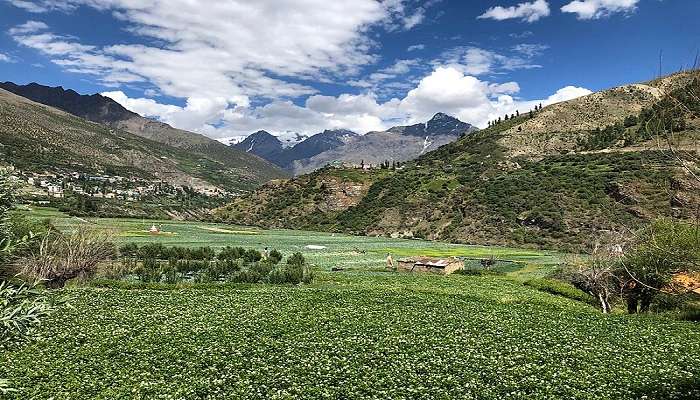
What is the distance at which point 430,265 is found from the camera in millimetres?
84688

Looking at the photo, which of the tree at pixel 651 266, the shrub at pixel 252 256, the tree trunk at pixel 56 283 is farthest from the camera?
the shrub at pixel 252 256

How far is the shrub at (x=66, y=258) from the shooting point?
54000 mm

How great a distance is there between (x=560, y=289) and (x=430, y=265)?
1006 inches

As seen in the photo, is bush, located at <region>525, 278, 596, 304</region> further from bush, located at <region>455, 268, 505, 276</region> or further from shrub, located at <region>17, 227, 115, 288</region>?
shrub, located at <region>17, 227, 115, 288</region>

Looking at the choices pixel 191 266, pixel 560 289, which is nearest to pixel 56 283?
pixel 191 266

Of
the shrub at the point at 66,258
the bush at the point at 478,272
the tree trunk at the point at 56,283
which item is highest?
the shrub at the point at 66,258

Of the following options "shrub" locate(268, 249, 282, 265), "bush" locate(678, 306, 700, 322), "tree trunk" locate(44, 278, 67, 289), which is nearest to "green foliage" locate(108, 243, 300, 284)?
"shrub" locate(268, 249, 282, 265)

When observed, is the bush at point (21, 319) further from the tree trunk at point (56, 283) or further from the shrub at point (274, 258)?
the shrub at point (274, 258)

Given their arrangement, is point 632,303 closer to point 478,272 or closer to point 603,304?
point 603,304

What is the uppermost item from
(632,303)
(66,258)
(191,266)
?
(66,258)

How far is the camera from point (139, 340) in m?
33.2

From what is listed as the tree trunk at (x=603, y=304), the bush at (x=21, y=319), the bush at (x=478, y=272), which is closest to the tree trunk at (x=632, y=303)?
the tree trunk at (x=603, y=304)

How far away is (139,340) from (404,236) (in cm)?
14364

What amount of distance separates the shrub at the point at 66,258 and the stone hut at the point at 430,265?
160ft
